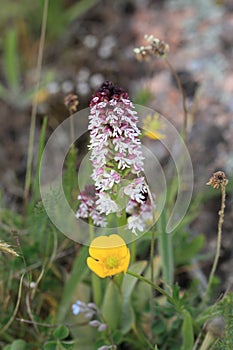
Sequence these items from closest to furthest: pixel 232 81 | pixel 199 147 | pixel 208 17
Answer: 1. pixel 199 147
2. pixel 232 81
3. pixel 208 17

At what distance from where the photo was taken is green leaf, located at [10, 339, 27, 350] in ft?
4.04

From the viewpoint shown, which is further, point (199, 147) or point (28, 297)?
point (199, 147)

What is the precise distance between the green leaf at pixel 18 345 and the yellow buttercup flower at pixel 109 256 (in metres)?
0.31

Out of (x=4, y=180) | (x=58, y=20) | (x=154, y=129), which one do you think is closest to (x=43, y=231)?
(x=154, y=129)

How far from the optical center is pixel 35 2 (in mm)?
2305

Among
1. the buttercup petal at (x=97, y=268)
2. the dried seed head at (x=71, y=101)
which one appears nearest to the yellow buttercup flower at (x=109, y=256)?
the buttercup petal at (x=97, y=268)

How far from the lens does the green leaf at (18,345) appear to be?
48.4 inches

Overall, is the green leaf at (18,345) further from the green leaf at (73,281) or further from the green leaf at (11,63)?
the green leaf at (11,63)

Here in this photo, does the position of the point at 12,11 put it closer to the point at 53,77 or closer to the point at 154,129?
the point at 53,77

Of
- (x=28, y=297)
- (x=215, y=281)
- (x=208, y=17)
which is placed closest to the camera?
(x=28, y=297)

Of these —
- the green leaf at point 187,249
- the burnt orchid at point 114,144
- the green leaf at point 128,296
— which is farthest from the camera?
the green leaf at point 187,249

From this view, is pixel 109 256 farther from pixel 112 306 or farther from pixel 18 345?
pixel 18 345

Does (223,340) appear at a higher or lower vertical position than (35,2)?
lower

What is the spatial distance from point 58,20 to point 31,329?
1.36 m
